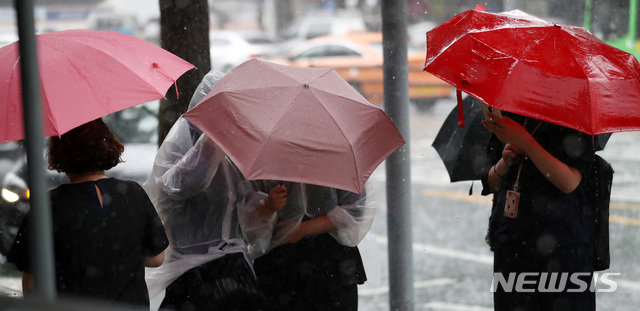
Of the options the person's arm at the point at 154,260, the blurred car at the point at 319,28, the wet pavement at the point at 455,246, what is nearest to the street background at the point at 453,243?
the wet pavement at the point at 455,246

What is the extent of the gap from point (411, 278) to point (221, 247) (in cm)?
157

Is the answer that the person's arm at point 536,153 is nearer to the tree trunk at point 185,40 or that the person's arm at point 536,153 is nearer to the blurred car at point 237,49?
the tree trunk at point 185,40

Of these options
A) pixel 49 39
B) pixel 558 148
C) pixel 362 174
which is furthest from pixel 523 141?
pixel 49 39

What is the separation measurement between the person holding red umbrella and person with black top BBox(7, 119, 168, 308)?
1375 mm

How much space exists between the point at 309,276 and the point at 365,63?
15.9 m

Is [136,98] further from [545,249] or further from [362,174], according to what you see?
[545,249]

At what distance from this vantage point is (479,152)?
12.5ft

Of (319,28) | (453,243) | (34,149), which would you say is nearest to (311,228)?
(34,149)

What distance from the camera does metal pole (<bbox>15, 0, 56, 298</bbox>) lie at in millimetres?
1920

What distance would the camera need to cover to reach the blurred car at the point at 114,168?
6.12m

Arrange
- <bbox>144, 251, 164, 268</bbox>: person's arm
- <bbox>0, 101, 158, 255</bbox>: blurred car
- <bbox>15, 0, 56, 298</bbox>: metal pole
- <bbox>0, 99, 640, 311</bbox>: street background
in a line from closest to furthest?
<bbox>15, 0, 56, 298</bbox>: metal pole, <bbox>144, 251, 164, 268</bbox>: person's arm, <bbox>0, 99, 640, 311</bbox>: street background, <bbox>0, 101, 158, 255</bbox>: blurred car

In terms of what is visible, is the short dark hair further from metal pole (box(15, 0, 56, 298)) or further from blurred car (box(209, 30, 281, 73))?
blurred car (box(209, 30, 281, 73))

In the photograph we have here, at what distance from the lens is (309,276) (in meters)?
3.34

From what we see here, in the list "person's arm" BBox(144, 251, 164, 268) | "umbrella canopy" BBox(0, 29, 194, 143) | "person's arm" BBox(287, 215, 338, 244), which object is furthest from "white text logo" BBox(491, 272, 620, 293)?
"umbrella canopy" BBox(0, 29, 194, 143)
